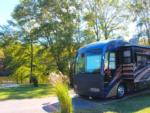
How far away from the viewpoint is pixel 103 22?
37.0m

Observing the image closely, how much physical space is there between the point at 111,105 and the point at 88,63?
2724mm

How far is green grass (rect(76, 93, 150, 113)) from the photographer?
13266 millimetres

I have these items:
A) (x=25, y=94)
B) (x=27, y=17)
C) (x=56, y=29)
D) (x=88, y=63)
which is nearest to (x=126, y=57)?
(x=88, y=63)

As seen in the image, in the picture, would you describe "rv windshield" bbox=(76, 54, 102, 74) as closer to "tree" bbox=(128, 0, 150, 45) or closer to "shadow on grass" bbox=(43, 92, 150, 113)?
"shadow on grass" bbox=(43, 92, 150, 113)

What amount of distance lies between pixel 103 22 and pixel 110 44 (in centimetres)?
2091

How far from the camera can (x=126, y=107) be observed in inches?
555

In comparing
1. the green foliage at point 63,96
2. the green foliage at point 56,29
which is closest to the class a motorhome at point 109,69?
the green foliage at point 63,96

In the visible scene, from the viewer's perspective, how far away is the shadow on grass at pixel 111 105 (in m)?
13.5

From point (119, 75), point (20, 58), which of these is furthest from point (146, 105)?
point (20, 58)

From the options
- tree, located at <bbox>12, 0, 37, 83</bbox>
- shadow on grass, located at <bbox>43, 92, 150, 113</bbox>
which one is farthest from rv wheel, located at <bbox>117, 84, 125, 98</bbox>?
tree, located at <bbox>12, 0, 37, 83</bbox>

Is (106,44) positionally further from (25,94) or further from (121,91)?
(25,94)

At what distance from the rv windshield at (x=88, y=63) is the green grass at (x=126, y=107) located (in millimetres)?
1852

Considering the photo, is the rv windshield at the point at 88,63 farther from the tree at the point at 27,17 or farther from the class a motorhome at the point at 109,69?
the tree at the point at 27,17

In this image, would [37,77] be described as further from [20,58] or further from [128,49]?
[128,49]
